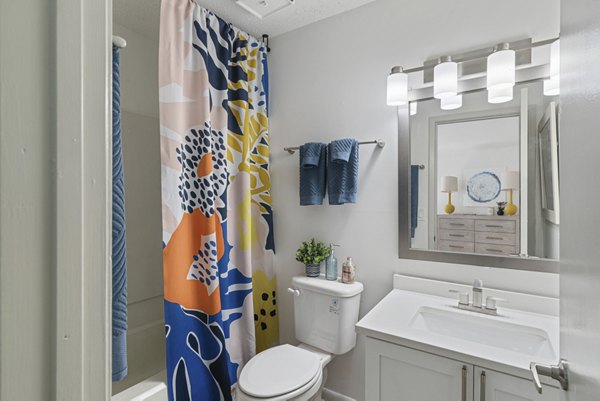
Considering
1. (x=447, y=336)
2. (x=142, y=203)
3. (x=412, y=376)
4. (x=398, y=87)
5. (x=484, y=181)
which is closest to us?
(x=412, y=376)

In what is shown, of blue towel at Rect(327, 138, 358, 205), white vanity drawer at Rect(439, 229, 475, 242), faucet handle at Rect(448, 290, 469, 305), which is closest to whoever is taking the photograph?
faucet handle at Rect(448, 290, 469, 305)

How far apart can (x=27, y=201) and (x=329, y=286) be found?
1527mm

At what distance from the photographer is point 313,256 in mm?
1861

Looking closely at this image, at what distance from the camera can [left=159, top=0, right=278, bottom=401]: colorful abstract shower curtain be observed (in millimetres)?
1530

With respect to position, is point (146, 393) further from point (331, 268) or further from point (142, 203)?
point (142, 203)

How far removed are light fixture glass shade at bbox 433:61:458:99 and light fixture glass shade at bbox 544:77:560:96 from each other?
36 centimetres

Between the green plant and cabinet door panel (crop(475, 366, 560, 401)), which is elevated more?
the green plant

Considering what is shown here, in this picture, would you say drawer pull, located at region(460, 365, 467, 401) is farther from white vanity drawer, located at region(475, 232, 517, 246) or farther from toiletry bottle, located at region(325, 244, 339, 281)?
toiletry bottle, located at region(325, 244, 339, 281)

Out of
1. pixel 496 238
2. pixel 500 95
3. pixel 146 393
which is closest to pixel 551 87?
pixel 500 95

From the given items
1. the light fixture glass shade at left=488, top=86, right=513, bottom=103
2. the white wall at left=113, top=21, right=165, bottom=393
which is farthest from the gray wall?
the white wall at left=113, top=21, right=165, bottom=393

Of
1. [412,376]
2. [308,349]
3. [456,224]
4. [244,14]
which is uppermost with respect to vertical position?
[244,14]

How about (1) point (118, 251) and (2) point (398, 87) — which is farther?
(2) point (398, 87)

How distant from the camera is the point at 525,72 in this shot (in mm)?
1380

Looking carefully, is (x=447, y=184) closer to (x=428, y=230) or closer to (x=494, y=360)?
(x=428, y=230)
